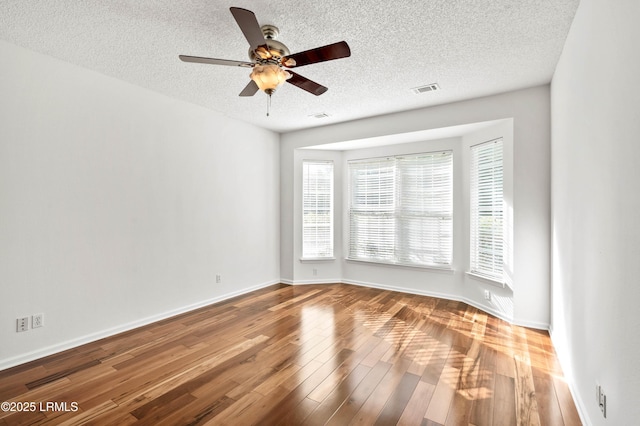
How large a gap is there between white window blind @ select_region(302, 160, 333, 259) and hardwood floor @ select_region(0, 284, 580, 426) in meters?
1.85

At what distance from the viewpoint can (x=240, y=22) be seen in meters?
1.80

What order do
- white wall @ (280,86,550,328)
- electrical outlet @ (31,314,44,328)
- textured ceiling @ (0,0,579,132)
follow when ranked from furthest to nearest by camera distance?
1. white wall @ (280,86,550,328)
2. electrical outlet @ (31,314,44,328)
3. textured ceiling @ (0,0,579,132)

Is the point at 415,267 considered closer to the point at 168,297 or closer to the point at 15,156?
the point at 168,297

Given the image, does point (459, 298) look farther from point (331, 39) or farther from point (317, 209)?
point (331, 39)

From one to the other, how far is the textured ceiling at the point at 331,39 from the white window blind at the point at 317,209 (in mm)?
1926

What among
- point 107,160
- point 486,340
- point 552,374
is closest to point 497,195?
point 486,340

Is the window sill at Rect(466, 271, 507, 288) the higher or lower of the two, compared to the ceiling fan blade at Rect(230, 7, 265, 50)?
lower

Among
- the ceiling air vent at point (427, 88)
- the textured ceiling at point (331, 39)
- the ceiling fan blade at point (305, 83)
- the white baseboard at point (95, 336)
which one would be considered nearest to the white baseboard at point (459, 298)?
the white baseboard at point (95, 336)

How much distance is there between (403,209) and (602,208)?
3310 mm

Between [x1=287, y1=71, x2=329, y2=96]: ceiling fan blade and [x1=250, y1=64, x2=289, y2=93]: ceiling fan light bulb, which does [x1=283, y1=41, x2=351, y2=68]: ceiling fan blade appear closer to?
[x1=250, y1=64, x2=289, y2=93]: ceiling fan light bulb

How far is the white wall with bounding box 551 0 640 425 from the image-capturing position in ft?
4.04

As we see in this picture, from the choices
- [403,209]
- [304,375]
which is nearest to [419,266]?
[403,209]

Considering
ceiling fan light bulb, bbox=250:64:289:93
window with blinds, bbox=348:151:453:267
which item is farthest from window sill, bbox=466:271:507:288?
ceiling fan light bulb, bbox=250:64:289:93

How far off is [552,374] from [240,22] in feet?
11.5
